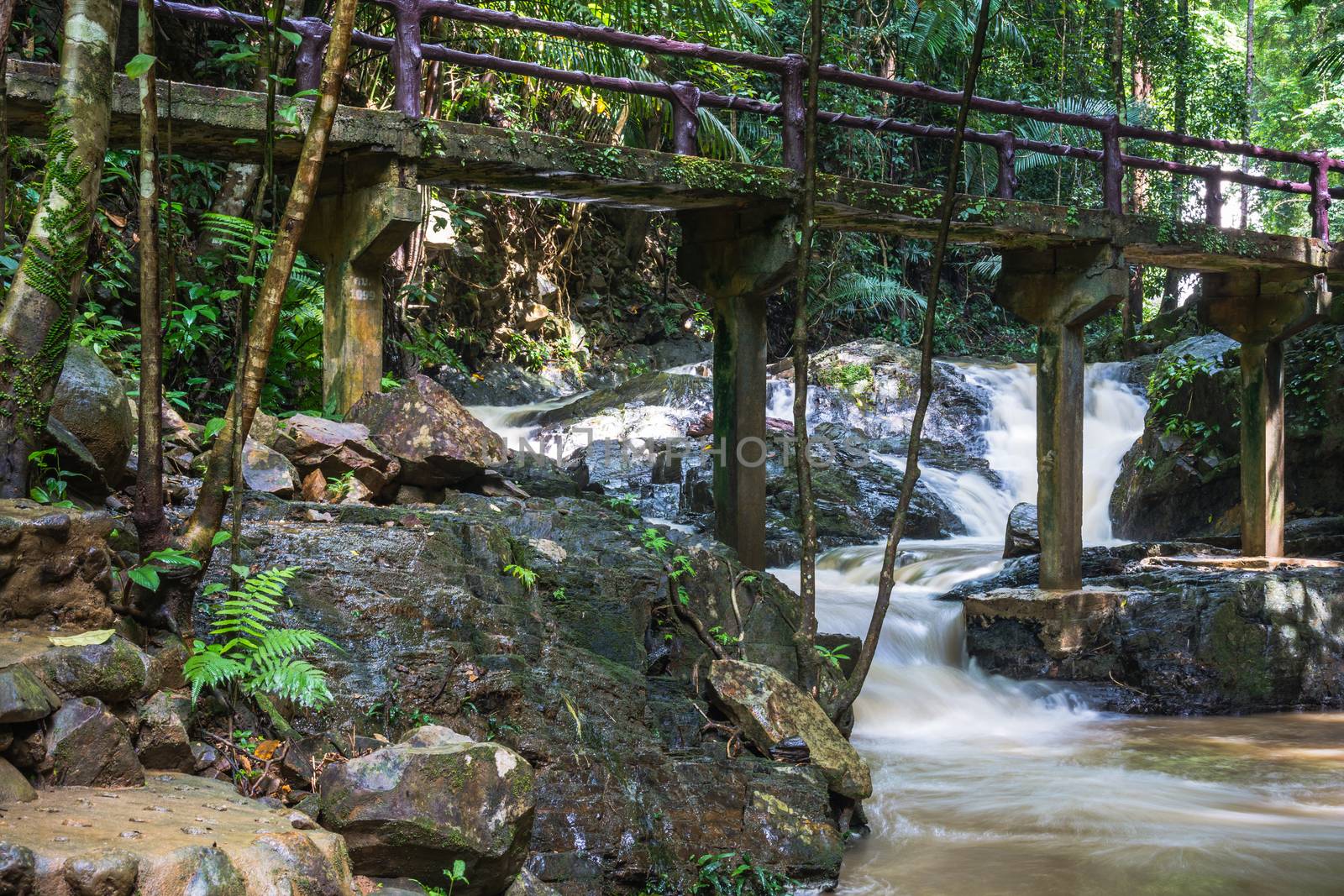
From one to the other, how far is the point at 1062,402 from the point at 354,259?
603cm

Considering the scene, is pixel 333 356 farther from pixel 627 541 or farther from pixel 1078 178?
pixel 1078 178

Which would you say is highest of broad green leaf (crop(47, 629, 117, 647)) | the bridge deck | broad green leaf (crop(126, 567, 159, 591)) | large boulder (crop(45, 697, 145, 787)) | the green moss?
the bridge deck

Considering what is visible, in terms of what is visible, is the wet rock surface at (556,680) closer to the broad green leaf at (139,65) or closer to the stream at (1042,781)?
the stream at (1042,781)

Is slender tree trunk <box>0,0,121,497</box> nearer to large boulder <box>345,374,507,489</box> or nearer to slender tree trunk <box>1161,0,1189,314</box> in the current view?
large boulder <box>345,374,507,489</box>

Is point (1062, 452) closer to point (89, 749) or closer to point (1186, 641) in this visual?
point (1186, 641)

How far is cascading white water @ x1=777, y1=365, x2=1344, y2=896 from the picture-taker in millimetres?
6156

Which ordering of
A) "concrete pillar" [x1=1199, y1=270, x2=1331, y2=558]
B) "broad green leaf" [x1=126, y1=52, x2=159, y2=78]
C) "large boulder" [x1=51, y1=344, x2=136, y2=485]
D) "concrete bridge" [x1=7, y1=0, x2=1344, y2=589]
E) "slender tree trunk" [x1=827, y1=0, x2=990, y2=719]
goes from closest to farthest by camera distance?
1. "broad green leaf" [x1=126, y1=52, x2=159, y2=78]
2. "large boulder" [x1=51, y1=344, x2=136, y2=485]
3. "slender tree trunk" [x1=827, y1=0, x2=990, y2=719]
4. "concrete bridge" [x1=7, y1=0, x2=1344, y2=589]
5. "concrete pillar" [x1=1199, y1=270, x2=1331, y2=558]

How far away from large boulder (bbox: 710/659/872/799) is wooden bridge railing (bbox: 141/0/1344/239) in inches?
149

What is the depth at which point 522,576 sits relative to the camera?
6344 mm

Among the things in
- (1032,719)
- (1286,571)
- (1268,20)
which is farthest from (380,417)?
(1268,20)

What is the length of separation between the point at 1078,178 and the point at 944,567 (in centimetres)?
1378

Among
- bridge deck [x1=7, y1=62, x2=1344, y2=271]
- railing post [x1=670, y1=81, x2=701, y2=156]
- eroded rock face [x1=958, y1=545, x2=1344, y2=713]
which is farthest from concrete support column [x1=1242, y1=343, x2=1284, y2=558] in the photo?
railing post [x1=670, y1=81, x2=701, y2=156]

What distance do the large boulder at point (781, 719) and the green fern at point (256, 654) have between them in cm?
230

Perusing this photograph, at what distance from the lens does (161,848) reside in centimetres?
280
